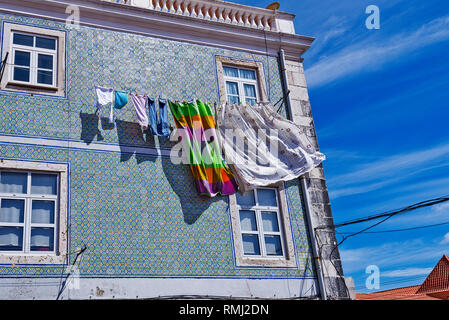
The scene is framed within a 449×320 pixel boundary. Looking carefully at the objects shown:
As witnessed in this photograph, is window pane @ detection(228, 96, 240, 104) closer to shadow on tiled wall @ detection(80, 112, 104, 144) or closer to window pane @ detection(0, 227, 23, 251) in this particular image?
shadow on tiled wall @ detection(80, 112, 104, 144)

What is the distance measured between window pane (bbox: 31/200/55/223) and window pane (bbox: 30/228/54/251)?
169 millimetres

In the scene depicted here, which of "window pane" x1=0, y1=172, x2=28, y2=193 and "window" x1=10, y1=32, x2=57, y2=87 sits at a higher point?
"window" x1=10, y1=32, x2=57, y2=87

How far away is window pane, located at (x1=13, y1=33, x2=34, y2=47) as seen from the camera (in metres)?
9.70

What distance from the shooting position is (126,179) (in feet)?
30.8

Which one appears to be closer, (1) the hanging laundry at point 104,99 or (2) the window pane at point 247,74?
(1) the hanging laundry at point 104,99

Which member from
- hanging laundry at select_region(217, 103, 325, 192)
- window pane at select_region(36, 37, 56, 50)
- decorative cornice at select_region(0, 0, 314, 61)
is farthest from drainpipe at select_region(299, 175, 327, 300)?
window pane at select_region(36, 37, 56, 50)

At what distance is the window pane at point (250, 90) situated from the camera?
1163cm

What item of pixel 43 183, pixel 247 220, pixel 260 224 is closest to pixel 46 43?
pixel 43 183

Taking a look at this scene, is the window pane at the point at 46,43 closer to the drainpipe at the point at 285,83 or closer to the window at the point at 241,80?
the window at the point at 241,80

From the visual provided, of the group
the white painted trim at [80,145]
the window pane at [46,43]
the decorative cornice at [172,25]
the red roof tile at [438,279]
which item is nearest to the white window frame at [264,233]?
the white painted trim at [80,145]

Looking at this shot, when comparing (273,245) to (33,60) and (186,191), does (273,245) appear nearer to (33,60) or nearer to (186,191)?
(186,191)

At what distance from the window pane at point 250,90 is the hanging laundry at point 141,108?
2604mm

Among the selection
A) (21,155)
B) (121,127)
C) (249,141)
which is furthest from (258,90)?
(21,155)
